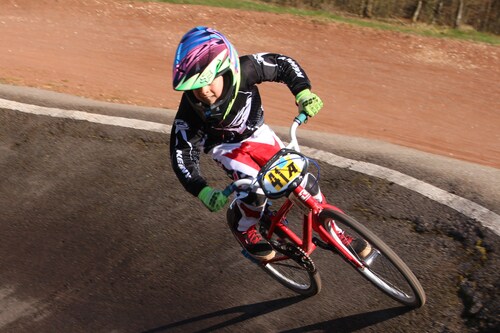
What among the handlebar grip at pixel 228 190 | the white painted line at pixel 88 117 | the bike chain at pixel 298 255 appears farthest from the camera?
the white painted line at pixel 88 117

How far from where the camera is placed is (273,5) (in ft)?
55.8

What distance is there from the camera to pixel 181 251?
5531 mm

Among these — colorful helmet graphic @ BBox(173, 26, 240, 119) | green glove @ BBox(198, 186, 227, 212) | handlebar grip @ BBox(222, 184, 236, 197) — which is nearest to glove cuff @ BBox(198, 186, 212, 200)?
green glove @ BBox(198, 186, 227, 212)

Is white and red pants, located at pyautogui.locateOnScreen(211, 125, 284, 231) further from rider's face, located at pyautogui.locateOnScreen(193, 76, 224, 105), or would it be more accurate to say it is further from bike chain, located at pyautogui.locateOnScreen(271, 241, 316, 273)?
rider's face, located at pyautogui.locateOnScreen(193, 76, 224, 105)

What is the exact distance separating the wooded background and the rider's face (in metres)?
13.9

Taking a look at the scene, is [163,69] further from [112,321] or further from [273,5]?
[112,321]

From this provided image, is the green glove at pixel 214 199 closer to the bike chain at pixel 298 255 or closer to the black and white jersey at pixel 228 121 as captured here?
the black and white jersey at pixel 228 121

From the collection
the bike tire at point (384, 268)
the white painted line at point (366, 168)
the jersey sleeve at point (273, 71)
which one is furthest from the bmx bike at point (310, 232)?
the white painted line at point (366, 168)

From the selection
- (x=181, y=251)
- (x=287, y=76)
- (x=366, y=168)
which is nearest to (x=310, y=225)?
(x=287, y=76)

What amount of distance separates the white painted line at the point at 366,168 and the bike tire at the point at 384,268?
103cm

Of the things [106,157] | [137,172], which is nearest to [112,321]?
[137,172]

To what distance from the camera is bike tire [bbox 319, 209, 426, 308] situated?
3.99m

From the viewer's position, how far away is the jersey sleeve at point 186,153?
4.15m

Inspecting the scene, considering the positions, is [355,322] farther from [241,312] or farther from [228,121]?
[228,121]
